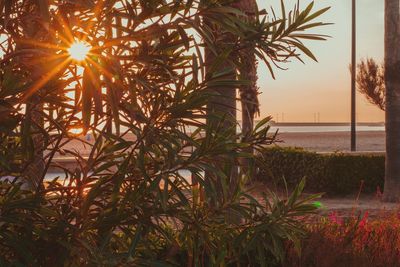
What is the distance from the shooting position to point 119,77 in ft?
11.0

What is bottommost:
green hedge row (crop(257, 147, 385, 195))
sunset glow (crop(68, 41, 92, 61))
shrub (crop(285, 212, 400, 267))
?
shrub (crop(285, 212, 400, 267))

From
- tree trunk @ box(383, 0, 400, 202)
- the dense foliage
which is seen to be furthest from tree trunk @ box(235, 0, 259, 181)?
tree trunk @ box(383, 0, 400, 202)

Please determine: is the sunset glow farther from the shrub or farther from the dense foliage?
the shrub

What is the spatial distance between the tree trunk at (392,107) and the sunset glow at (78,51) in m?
12.2

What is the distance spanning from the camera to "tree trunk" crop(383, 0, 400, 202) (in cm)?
1456

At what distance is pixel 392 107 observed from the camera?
14.8 meters

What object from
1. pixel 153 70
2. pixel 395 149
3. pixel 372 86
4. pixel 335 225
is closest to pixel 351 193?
pixel 395 149

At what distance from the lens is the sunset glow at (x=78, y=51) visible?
322 centimetres

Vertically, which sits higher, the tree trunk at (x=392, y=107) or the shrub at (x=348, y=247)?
the tree trunk at (x=392, y=107)

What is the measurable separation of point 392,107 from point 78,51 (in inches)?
490

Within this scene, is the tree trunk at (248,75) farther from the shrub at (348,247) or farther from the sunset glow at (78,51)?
the sunset glow at (78,51)

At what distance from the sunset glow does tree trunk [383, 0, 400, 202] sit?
12.2 metres

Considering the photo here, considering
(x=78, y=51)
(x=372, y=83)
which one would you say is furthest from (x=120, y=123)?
(x=372, y=83)

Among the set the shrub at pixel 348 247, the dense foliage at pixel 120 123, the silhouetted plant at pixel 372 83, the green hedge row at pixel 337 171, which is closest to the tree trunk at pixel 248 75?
the dense foliage at pixel 120 123
